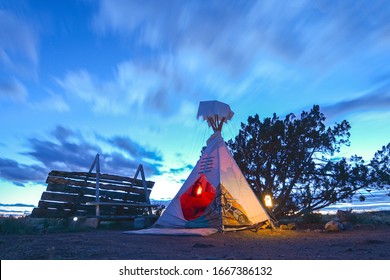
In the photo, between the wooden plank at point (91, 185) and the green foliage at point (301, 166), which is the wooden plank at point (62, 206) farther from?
the green foliage at point (301, 166)

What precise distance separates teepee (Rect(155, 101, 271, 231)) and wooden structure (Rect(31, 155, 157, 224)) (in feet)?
5.44

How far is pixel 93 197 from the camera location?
1208cm

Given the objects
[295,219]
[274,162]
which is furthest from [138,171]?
[295,219]

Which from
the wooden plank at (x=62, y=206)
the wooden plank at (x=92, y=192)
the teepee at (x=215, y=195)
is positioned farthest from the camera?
the wooden plank at (x=92, y=192)

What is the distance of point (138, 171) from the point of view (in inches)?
515

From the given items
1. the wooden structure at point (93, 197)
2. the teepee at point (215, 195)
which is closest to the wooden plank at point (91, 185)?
the wooden structure at point (93, 197)

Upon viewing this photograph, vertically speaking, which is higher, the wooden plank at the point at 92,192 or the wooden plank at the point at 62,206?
the wooden plank at the point at 92,192

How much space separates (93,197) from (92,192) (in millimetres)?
223

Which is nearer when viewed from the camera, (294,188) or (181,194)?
(181,194)

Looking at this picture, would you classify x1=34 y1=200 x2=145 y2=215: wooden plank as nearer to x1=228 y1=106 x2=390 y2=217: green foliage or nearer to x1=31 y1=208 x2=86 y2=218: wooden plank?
x1=31 y1=208 x2=86 y2=218: wooden plank

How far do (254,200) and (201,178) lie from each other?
1970mm

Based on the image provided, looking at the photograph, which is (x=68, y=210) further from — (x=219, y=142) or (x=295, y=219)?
(x=295, y=219)

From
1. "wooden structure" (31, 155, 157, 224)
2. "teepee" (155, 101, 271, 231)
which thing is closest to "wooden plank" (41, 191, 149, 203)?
"wooden structure" (31, 155, 157, 224)

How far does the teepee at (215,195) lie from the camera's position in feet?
32.5
